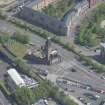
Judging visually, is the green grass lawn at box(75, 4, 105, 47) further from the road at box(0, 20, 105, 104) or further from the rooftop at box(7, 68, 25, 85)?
the rooftop at box(7, 68, 25, 85)

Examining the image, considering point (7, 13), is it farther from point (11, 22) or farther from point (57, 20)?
point (57, 20)

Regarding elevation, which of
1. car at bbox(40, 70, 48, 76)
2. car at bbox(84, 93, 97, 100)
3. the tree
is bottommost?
car at bbox(84, 93, 97, 100)

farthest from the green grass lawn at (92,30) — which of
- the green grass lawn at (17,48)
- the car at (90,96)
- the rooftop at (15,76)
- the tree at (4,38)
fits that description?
the rooftop at (15,76)

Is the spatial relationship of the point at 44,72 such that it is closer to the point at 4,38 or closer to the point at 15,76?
the point at 15,76

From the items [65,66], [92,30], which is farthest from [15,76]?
[92,30]

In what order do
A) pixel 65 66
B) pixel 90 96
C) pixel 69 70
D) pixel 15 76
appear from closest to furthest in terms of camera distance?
pixel 90 96, pixel 15 76, pixel 69 70, pixel 65 66

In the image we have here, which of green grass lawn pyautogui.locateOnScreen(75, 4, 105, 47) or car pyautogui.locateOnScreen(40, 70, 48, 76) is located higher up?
green grass lawn pyautogui.locateOnScreen(75, 4, 105, 47)

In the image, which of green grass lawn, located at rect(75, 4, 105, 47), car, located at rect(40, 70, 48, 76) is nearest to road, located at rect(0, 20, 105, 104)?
car, located at rect(40, 70, 48, 76)

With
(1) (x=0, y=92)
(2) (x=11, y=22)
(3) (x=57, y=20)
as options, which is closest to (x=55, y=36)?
(3) (x=57, y=20)

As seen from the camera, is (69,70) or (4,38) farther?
(4,38)

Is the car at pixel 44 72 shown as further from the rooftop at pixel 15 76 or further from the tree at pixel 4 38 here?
the tree at pixel 4 38
